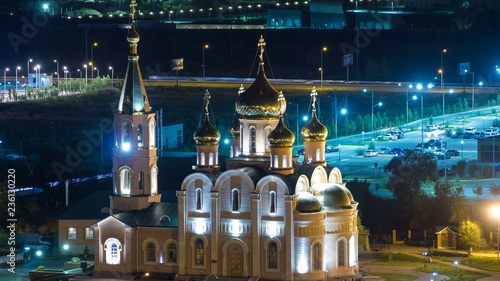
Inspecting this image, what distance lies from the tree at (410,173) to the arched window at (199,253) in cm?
1389

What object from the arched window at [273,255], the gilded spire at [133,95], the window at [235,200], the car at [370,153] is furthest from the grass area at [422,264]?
the car at [370,153]

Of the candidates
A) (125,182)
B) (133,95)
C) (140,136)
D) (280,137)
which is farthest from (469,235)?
(133,95)

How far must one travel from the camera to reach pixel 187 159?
63.4 metres

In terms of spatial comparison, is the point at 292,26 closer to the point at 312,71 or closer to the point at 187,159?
the point at 312,71

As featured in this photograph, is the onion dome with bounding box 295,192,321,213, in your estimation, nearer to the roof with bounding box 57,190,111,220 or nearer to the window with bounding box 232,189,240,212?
the window with bounding box 232,189,240,212

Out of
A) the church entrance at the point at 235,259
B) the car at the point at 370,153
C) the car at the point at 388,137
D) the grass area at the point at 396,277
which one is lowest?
the grass area at the point at 396,277

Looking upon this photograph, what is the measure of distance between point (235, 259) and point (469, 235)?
33.2 feet

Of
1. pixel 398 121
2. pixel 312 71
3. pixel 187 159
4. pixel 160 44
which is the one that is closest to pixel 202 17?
pixel 160 44

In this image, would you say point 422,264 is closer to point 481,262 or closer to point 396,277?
point 481,262

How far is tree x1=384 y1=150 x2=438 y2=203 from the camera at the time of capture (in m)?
57.4

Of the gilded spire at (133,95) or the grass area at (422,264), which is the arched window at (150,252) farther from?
the grass area at (422,264)

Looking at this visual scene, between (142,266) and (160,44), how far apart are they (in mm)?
62954

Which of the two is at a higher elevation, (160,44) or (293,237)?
(160,44)

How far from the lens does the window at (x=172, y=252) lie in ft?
150
